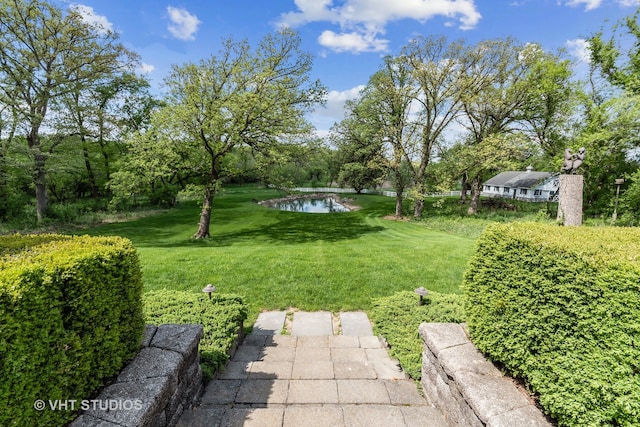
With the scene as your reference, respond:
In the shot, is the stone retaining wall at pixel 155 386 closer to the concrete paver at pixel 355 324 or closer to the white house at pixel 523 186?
the concrete paver at pixel 355 324

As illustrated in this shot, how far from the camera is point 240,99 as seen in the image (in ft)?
35.6

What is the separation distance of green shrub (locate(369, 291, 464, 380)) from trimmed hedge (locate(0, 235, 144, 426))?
3077 mm

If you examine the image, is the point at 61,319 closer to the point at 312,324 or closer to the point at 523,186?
the point at 312,324

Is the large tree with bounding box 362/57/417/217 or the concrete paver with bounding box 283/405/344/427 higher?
the large tree with bounding box 362/57/417/217

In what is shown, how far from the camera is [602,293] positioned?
1955mm

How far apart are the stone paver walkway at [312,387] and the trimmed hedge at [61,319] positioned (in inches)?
41.2

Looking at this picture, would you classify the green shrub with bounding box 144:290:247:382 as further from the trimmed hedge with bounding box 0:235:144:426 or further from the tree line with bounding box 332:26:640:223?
the tree line with bounding box 332:26:640:223

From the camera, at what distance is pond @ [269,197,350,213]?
28878 millimetres

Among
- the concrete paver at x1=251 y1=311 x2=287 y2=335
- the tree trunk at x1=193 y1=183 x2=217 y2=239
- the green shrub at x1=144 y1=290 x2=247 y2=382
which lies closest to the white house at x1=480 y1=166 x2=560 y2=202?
the tree trunk at x1=193 y1=183 x2=217 y2=239

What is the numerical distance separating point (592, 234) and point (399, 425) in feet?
8.19

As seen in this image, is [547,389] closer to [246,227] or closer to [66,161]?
[246,227]

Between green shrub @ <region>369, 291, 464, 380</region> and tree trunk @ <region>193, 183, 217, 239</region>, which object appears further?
tree trunk @ <region>193, 183, 217, 239</region>

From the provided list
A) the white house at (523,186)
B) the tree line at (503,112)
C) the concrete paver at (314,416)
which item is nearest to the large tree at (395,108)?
the tree line at (503,112)

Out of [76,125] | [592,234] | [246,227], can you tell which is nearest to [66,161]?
[76,125]
